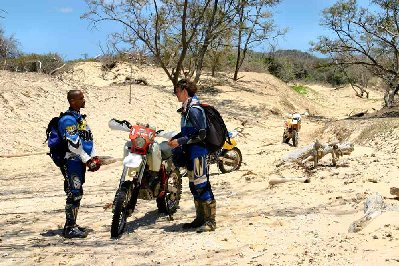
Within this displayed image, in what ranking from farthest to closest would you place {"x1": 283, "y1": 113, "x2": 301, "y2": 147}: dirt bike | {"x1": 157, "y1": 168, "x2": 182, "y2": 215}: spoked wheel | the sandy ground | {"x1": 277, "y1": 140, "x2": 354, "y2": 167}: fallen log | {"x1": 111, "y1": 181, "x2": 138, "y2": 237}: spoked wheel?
{"x1": 283, "y1": 113, "x2": 301, "y2": 147}: dirt bike
{"x1": 277, "y1": 140, "x2": 354, "y2": 167}: fallen log
{"x1": 157, "y1": 168, "x2": 182, "y2": 215}: spoked wheel
{"x1": 111, "y1": 181, "x2": 138, "y2": 237}: spoked wheel
the sandy ground

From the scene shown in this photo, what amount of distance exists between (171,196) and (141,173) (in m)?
0.87

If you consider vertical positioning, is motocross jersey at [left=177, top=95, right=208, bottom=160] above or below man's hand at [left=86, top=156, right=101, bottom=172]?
above

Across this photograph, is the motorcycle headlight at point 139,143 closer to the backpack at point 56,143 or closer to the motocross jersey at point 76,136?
the motocross jersey at point 76,136

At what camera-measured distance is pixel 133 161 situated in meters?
5.44

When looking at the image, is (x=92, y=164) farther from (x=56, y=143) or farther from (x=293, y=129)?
(x=293, y=129)

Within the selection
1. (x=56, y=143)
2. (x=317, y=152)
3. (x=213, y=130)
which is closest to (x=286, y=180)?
(x=317, y=152)

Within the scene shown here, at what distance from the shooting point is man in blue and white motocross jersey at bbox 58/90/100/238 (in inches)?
207

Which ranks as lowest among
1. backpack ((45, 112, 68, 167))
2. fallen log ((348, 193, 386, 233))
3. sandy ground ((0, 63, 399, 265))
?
sandy ground ((0, 63, 399, 265))

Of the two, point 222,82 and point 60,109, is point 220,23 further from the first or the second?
point 60,109

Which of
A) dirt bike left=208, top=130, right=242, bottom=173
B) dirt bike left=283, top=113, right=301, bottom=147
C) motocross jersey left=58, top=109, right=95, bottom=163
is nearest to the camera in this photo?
motocross jersey left=58, top=109, right=95, bottom=163

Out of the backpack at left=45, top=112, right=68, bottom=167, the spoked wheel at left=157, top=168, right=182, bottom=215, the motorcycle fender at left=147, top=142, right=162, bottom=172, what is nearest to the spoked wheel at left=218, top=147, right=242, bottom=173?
the spoked wheel at left=157, top=168, right=182, bottom=215

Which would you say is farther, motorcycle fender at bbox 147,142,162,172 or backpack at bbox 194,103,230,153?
motorcycle fender at bbox 147,142,162,172

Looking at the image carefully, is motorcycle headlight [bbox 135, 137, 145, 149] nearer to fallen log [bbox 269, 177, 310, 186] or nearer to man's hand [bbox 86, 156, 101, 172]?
man's hand [bbox 86, 156, 101, 172]

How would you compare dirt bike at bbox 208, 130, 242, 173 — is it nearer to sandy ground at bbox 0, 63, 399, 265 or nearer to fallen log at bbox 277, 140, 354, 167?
sandy ground at bbox 0, 63, 399, 265
